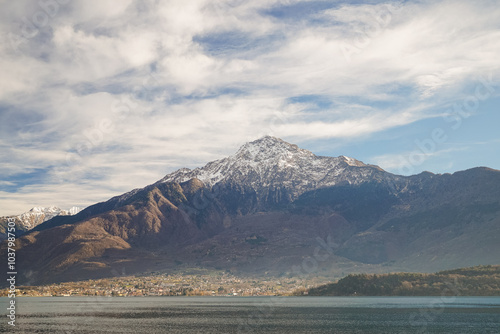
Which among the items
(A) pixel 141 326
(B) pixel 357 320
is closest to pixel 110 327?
(A) pixel 141 326

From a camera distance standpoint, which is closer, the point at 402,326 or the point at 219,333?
the point at 219,333

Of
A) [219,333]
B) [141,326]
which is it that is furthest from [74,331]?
[219,333]

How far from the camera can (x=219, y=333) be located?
141750mm

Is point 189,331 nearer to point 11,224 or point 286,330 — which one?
point 286,330

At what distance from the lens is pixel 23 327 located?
153500 mm

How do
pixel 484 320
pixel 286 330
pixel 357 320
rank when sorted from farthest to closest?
pixel 357 320 → pixel 484 320 → pixel 286 330

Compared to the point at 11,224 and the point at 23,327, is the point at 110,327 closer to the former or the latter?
the point at 23,327

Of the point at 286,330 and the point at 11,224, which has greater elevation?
the point at 11,224

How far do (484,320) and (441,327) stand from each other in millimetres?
28876

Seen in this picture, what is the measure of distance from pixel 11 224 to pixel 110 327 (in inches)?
1926

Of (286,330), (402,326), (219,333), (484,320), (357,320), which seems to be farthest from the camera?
(357,320)

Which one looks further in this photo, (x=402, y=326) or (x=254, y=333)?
(x=402, y=326)

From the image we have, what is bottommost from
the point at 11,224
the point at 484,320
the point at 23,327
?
the point at 484,320

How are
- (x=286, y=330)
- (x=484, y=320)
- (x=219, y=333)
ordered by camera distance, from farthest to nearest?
(x=484, y=320) → (x=286, y=330) → (x=219, y=333)
